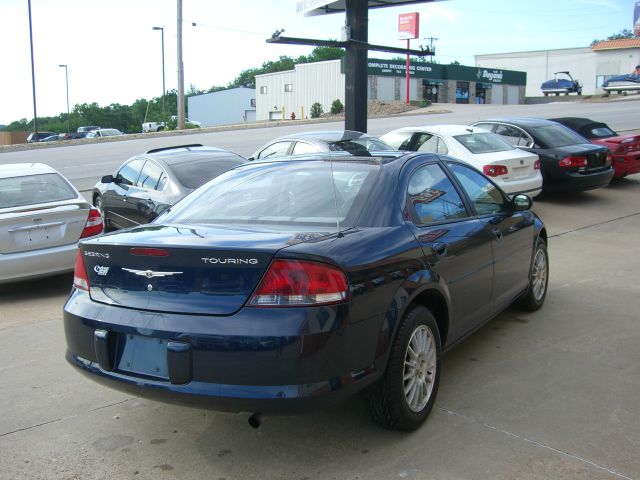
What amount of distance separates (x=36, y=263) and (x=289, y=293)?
4.80 m

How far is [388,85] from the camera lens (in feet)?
191

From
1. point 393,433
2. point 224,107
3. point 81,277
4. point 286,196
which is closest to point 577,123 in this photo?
point 286,196

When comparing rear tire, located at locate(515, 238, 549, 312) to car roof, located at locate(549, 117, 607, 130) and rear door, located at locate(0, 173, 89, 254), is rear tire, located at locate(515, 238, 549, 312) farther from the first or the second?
car roof, located at locate(549, 117, 607, 130)

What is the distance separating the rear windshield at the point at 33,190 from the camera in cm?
738

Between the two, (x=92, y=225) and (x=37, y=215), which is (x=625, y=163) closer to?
(x=92, y=225)

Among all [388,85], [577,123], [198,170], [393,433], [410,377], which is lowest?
[393,433]

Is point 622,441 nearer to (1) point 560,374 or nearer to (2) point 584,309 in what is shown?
(1) point 560,374

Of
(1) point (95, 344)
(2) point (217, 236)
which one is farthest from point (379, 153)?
(1) point (95, 344)

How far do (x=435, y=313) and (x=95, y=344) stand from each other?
2.01 metres

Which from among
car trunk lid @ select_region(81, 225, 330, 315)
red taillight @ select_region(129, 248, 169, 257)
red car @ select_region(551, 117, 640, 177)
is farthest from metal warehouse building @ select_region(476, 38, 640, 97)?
red taillight @ select_region(129, 248, 169, 257)

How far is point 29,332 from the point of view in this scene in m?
5.74

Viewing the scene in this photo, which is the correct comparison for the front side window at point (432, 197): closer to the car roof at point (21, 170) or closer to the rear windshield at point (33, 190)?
the rear windshield at point (33, 190)

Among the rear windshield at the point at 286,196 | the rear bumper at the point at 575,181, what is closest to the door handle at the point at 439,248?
the rear windshield at the point at 286,196

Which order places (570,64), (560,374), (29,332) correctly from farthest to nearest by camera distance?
(570,64), (29,332), (560,374)
